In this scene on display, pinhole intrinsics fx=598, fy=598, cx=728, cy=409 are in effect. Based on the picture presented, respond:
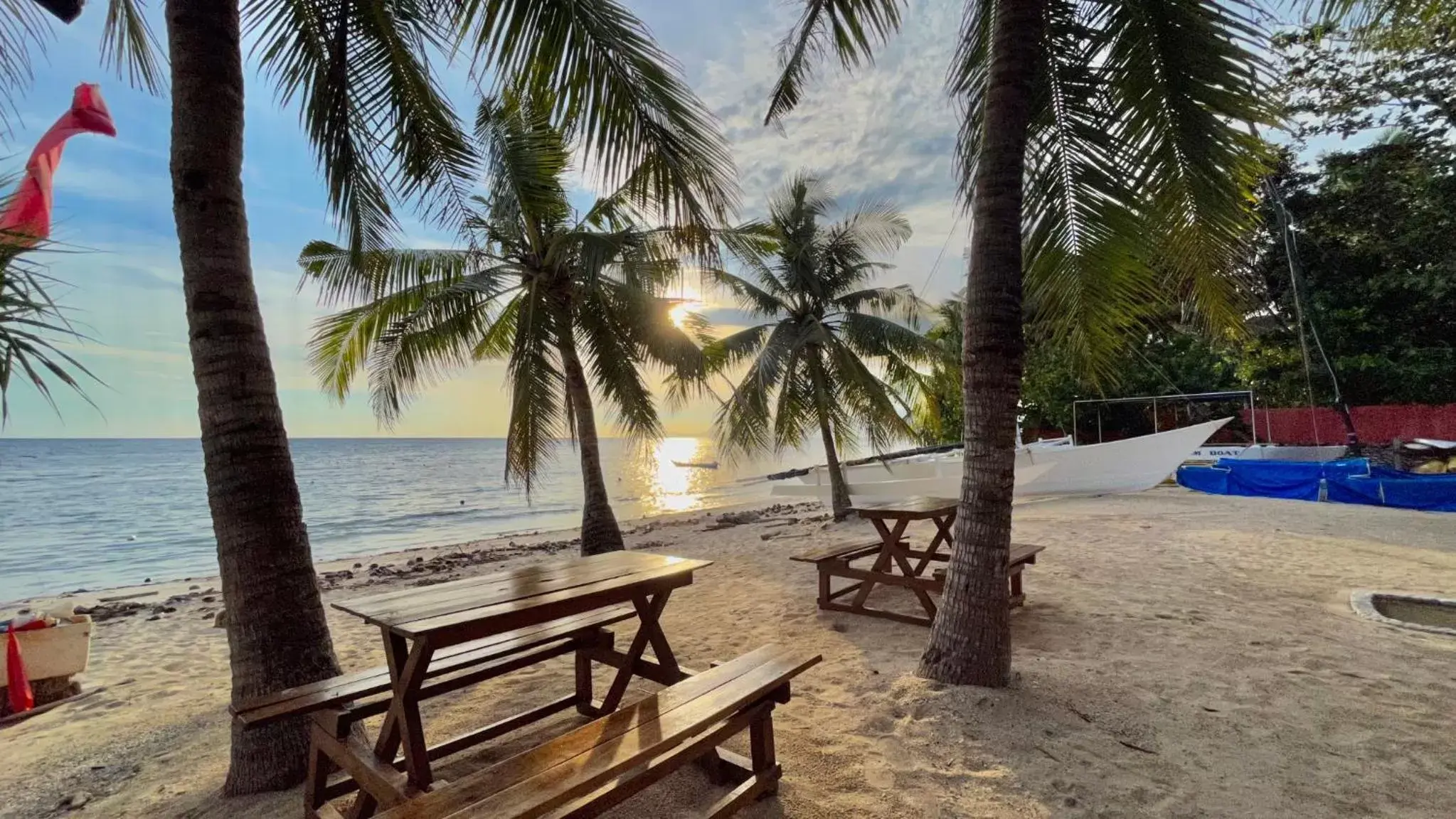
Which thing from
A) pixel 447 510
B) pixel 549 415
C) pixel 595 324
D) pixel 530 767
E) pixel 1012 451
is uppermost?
pixel 595 324

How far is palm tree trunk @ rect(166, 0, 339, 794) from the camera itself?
2623 millimetres

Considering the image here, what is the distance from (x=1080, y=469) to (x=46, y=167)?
15278mm

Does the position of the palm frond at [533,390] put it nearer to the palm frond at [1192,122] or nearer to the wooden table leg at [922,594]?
the wooden table leg at [922,594]

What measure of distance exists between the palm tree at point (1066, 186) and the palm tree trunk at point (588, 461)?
15.7 feet

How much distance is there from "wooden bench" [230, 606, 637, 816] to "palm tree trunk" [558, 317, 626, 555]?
194 inches

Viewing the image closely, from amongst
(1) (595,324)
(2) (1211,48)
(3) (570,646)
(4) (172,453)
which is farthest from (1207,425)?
(4) (172,453)

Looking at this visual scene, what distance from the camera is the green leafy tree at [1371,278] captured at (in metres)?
15.1

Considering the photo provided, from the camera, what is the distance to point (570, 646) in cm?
323

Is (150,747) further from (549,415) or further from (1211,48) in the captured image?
(1211,48)

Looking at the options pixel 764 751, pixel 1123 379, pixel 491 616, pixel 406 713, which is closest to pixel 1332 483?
pixel 1123 379

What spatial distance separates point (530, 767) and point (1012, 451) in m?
2.67

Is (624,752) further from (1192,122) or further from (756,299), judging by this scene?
(756,299)

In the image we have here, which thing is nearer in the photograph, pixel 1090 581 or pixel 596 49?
pixel 596 49

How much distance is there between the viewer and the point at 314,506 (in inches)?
994
